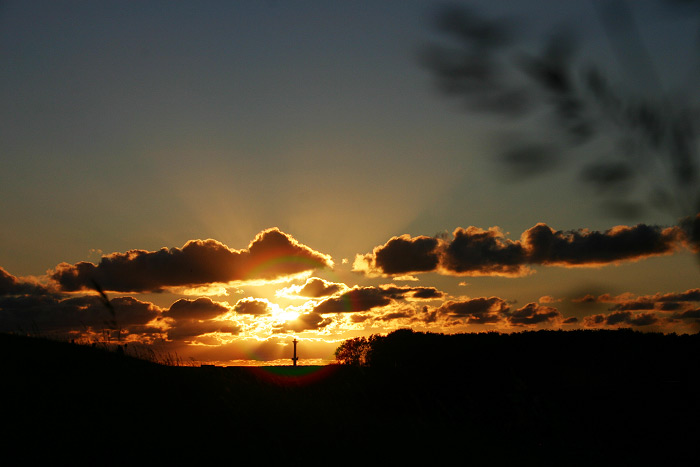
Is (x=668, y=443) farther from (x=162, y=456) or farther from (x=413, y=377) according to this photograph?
(x=162, y=456)

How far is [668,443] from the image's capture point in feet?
66.1

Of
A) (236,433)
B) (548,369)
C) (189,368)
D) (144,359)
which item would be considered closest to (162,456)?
(236,433)

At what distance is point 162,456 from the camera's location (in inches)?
317

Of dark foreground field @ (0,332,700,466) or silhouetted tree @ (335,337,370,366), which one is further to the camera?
silhouetted tree @ (335,337,370,366)

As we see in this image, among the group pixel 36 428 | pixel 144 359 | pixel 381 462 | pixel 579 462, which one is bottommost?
pixel 579 462

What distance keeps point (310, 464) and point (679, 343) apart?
2693 centimetres

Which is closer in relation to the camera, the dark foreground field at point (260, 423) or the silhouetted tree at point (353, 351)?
the dark foreground field at point (260, 423)

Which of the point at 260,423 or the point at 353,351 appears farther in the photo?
the point at 353,351

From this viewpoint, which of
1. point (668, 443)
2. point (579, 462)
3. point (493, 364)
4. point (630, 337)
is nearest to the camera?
point (579, 462)

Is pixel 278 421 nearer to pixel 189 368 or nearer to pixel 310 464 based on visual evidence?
pixel 310 464

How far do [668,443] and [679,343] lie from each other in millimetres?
10231

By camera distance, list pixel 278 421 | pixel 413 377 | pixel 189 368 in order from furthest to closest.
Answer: pixel 413 377, pixel 189 368, pixel 278 421

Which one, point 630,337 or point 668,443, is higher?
point 630,337

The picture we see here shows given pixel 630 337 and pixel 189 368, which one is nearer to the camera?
pixel 189 368
